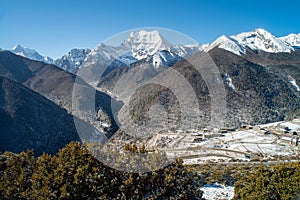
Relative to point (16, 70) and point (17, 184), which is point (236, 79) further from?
point (16, 70)

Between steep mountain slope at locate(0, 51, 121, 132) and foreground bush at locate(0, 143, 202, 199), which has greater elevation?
steep mountain slope at locate(0, 51, 121, 132)

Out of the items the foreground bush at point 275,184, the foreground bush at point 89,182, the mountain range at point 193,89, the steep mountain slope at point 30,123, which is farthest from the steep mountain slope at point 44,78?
the foreground bush at point 89,182

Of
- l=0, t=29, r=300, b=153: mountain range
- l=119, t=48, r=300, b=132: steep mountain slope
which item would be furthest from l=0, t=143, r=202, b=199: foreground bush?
l=119, t=48, r=300, b=132: steep mountain slope

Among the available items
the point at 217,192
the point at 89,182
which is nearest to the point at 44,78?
the point at 217,192

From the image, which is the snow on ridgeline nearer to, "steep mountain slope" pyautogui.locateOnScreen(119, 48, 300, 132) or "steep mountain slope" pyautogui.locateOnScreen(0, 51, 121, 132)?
"steep mountain slope" pyautogui.locateOnScreen(119, 48, 300, 132)

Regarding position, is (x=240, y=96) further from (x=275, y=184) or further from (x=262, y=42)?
(x=262, y=42)

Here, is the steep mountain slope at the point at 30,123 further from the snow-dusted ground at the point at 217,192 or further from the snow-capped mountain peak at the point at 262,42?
the snow-capped mountain peak at the point at 262,42
